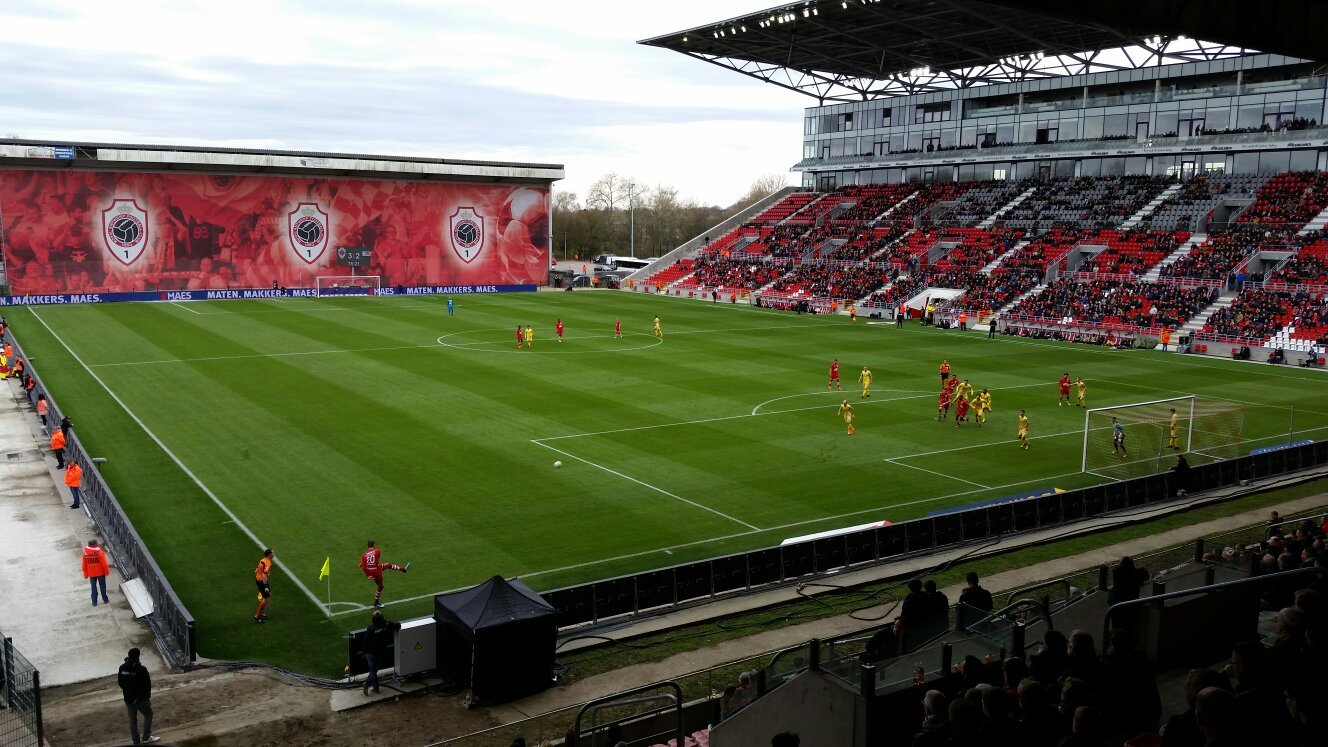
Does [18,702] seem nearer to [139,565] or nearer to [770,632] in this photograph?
[139,565]

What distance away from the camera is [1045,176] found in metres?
85.1

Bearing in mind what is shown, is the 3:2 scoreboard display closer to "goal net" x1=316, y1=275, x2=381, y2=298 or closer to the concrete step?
"goal net" x1=316, y1=275, x2=381, y2=298

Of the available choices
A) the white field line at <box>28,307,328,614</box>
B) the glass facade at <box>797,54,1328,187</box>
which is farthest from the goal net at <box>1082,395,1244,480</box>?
the glass facade at <box>797,54,1328,187</box>

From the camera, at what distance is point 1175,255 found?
214 ft

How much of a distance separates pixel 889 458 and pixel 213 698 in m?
19.7

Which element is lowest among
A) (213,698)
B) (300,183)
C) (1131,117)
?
(213,698)

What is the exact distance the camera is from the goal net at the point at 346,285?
84750mm

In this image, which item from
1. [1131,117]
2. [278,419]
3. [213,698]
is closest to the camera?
[213,698]

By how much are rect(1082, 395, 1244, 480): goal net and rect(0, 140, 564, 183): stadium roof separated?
6549 cm

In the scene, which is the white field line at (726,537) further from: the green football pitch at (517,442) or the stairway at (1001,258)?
the stairway at (1001,258)

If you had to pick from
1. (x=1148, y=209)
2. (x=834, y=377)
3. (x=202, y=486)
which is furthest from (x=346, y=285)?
(x=202, y=486)

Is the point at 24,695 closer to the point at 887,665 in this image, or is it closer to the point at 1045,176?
the point at 887,665

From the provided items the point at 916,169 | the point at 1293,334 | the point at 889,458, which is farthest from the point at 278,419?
the point at 916,169

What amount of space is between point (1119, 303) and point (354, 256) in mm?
57387
